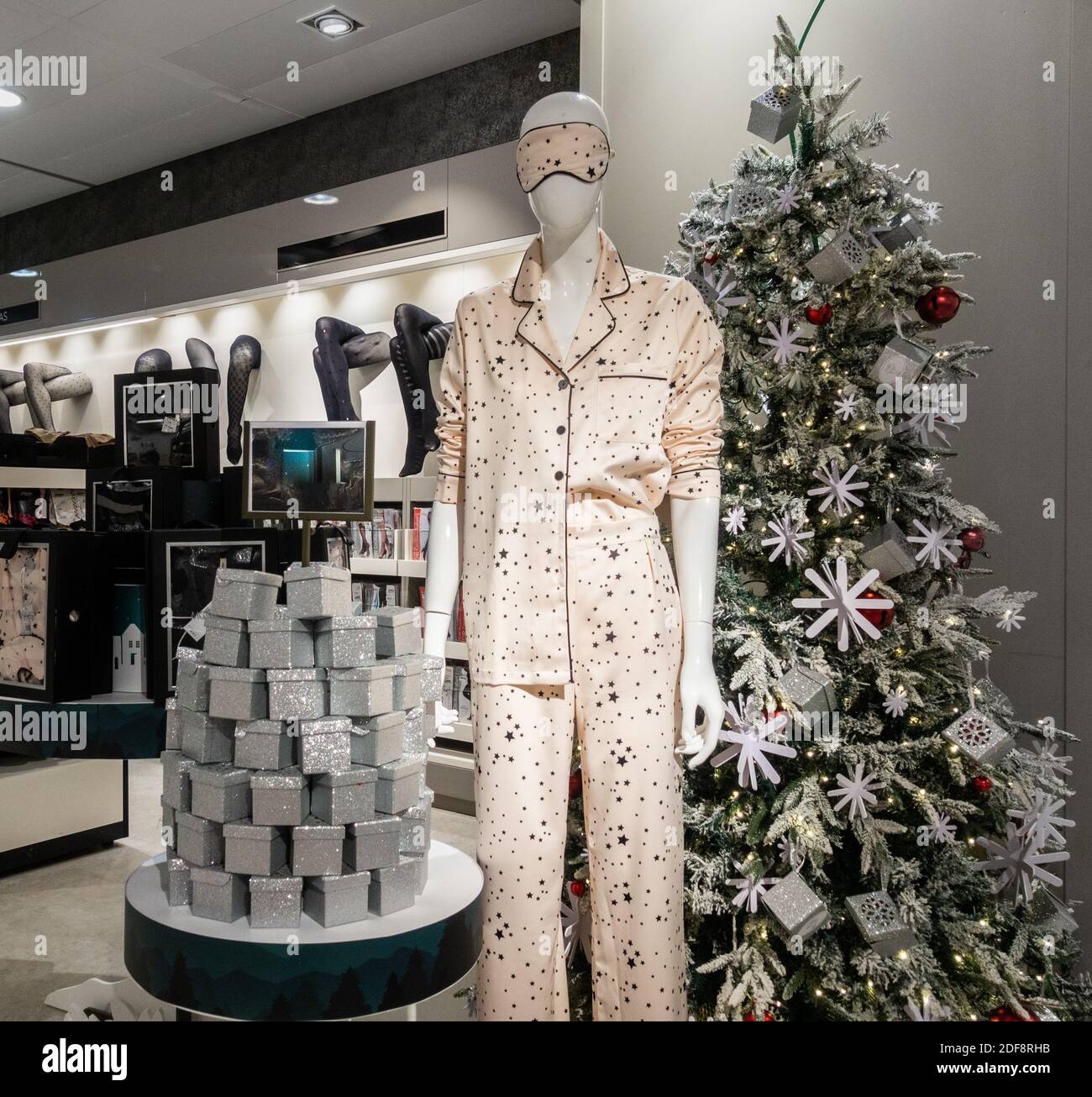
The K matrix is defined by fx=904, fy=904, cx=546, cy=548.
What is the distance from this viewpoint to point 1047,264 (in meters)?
2.21

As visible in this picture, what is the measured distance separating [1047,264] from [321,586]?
6.33ft

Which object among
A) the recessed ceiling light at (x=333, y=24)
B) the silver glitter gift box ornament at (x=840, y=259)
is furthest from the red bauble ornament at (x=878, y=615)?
the recessed ceiling light at (x=333, y=24)

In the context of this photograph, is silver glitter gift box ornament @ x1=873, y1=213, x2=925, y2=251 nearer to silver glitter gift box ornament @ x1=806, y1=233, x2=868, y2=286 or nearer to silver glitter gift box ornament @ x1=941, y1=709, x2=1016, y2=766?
silver glitter gift box ornament @ x1=806, y1=233, x2=868, y2=286

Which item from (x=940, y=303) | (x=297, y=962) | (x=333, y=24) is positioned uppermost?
(x=333, y=24)

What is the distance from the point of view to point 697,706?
1.60 metres

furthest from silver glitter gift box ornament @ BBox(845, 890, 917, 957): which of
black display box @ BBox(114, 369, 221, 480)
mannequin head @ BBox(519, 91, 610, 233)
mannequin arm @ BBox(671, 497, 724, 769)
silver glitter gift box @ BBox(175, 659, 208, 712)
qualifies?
black display box @ BBox(114, 369, 221, 480)

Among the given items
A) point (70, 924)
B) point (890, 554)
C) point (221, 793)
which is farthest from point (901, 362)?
point (70, 924)

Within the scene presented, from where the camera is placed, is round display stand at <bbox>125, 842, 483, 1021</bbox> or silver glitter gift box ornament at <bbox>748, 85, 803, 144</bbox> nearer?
round display stand at <bbox>125, 842, 483, 1021</bbox>

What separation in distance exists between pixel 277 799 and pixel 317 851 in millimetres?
96

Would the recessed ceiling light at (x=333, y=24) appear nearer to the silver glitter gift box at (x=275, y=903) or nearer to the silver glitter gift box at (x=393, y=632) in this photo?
the silver glitter gift box at (x=393, y=632)

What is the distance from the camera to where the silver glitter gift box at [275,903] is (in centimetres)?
130

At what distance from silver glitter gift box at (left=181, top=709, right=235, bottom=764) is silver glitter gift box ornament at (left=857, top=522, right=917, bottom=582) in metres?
Answer: 1.27

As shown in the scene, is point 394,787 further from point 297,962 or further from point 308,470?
point 308,470

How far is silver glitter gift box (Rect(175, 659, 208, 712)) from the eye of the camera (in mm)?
1412
